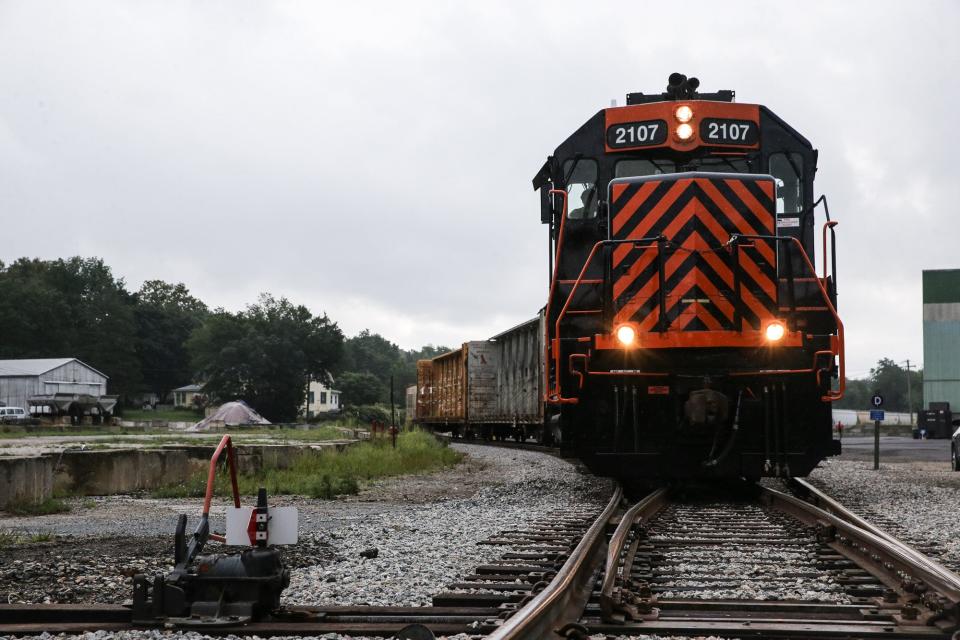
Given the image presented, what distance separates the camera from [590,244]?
934 cm

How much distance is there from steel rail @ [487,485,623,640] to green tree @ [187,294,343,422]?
252 feet

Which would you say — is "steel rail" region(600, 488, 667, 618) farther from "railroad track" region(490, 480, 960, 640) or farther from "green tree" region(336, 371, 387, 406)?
"green tree" region(336, 371, 387, 406)

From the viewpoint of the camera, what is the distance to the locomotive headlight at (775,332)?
7.72 m

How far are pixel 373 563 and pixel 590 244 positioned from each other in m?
4.84

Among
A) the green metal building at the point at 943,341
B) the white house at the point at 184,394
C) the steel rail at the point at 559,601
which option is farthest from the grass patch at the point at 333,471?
the white house at the point at 184,394

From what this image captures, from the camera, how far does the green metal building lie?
159 feet

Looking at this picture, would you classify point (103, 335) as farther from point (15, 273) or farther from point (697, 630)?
point (697, 630)

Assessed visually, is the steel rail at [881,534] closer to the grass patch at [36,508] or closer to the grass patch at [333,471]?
the grass patch at [333,471]

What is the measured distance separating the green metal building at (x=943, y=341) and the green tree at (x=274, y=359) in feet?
→ 168

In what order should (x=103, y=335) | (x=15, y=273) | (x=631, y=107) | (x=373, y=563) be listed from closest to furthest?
(x=373, y=563) → (x=631, y=107) → (x=103, y=335) → (x=15, y=273)

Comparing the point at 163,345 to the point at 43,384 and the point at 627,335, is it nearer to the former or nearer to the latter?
the point at 43,384

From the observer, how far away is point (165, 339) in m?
109

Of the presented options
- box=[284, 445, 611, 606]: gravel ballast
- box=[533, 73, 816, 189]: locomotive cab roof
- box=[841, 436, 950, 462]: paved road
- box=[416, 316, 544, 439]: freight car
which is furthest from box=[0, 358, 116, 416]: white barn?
box=[533, 73, 816, 189]: locomotive cab roof

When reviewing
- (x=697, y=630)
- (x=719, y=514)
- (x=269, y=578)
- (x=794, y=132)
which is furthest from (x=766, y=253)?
(x=269, y=578)
